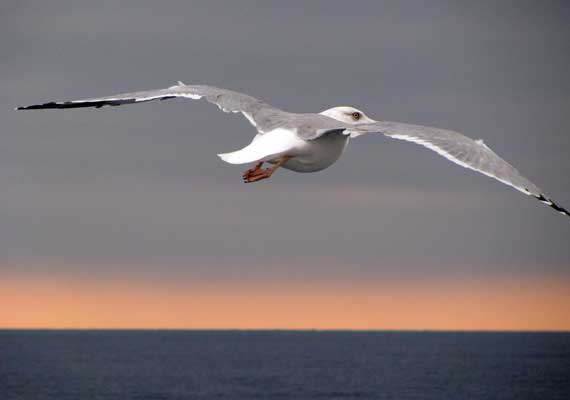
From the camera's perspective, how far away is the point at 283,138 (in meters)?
17.5

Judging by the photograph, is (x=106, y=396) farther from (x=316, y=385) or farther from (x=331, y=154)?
(x=331, y=154)

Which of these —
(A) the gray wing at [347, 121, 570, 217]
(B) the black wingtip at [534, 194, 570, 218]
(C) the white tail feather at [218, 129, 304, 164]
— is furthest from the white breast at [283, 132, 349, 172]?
(B) the black wingtip at [534, 194, 570, 218]

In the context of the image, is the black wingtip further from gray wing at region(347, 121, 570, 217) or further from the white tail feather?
the white tail feather

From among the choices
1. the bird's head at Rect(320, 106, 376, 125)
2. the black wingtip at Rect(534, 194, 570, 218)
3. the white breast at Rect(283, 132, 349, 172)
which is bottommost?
the black wingtip at Rect(534, 194, 570, 218)

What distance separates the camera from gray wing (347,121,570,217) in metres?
16.8

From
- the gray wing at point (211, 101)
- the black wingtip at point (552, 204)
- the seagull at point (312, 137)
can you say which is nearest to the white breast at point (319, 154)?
the seagull at point (312, 137)

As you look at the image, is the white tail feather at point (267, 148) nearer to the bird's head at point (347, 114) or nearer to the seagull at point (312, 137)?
the seagull at point (312, 137)

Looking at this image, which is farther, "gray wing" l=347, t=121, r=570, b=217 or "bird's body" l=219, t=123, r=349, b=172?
"bird's body" l=219, t=123, r=349, b=172

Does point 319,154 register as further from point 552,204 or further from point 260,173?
point 552,204

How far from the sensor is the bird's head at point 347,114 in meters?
19.2

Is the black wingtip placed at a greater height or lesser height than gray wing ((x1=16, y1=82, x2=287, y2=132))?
lesser

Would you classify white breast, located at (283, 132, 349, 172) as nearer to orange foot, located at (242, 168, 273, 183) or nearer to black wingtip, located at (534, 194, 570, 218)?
orange foot, located at (242, 168, 273, 183)

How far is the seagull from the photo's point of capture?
17094 millimetres

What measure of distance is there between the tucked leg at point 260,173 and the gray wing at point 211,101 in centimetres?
53
